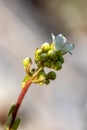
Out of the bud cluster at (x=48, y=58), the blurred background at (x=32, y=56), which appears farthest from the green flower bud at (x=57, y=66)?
the blurred background at (x=32, y=56)

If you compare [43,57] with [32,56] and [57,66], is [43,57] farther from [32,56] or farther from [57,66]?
[32,56]

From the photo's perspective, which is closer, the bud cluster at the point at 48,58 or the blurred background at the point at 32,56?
the bud cluster at the point at 48,58

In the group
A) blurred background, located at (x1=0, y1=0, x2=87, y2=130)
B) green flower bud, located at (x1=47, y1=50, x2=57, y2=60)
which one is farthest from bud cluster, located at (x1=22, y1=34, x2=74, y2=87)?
blurred background, located at (x1=0, y1=0, x2=87, y2=130)

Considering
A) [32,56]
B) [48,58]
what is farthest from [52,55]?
[32,56]

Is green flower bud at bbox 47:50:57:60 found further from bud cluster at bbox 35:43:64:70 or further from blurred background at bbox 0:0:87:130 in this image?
blurred background at bbox 0:0:87:130

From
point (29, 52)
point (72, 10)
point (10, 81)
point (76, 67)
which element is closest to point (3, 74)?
point (10, 81)

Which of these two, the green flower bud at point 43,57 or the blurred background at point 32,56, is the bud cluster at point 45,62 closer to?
the green flower bud at point 43,57

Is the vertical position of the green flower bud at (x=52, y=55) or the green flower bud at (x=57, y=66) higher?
the green flower bud at (x=52, y=55)
